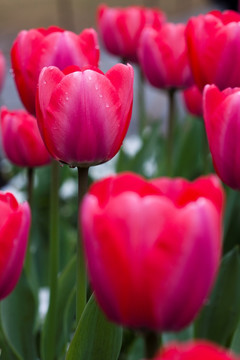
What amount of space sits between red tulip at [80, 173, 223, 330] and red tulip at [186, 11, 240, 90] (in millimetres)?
442

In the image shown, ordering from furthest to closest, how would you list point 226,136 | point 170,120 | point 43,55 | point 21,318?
Result: point 170,120 < point 21,318 < point 43,55 < point 226,136

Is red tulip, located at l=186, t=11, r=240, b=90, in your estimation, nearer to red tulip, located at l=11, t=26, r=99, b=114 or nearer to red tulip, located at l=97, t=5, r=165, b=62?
red tulip, located at l=11, t=26, r=99, b=114

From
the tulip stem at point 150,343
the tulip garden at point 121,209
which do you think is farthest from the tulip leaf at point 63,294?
the tulip stem at point 150,343

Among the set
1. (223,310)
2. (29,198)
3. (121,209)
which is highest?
(121,209)

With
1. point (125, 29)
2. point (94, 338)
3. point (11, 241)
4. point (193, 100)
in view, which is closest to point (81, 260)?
point (94, 338)

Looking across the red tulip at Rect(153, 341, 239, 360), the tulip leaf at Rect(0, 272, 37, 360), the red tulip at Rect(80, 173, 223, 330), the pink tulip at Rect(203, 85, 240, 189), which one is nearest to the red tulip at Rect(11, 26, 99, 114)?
the pink tulip at Rect(203, 85, 240, 189)

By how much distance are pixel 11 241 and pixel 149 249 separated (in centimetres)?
18

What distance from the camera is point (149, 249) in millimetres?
428

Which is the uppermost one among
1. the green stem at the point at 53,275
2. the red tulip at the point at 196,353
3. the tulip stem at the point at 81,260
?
the red tulip at the point at 196,353

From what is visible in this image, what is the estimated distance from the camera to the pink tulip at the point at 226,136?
2.31 ft

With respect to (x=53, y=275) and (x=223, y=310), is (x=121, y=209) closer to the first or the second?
(x=53, y=275)

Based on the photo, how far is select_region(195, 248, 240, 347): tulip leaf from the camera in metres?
1.04

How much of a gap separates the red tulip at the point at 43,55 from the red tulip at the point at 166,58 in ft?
0.93

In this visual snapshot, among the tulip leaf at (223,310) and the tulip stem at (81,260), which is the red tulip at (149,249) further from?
the tulip leaf at (223,310)
